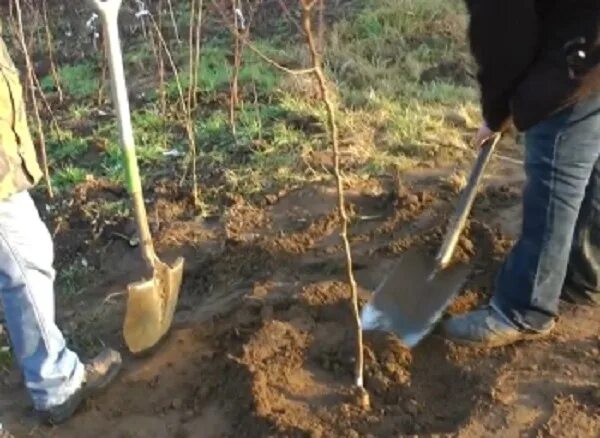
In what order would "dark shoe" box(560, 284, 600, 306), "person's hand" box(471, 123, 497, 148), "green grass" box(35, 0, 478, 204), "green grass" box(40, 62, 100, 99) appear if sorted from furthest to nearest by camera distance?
1. "green grass" box(40, 62, 100, 99)
2. "green grass" box(35, 0, 478, 204)
3. "dark shoe" box(560, 284, 600, 306)
4. "person's hand" box(471, 123, 497, 148)

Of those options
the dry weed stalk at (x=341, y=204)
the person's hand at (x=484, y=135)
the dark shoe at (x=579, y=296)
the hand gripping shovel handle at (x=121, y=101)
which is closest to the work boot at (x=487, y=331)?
the dark shoe at (x=579, y=296)

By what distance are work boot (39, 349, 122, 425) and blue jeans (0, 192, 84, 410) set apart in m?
0.02

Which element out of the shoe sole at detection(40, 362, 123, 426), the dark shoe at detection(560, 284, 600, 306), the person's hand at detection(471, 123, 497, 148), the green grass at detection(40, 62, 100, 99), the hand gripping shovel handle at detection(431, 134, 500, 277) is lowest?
the green grass at detection(40, 62, 100, 99)

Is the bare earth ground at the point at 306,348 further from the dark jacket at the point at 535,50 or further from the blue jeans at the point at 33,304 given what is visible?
the dark jacket at the point at 535,50

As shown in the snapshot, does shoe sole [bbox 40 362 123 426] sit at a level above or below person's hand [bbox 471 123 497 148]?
below

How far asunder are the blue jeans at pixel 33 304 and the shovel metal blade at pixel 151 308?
21 cm

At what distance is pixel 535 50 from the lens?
3.00 m

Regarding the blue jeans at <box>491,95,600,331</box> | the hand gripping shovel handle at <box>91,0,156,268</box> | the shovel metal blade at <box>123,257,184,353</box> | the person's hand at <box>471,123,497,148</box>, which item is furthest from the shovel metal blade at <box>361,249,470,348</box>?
the hand gripping shovel handle at <box>91,0,156,268</box>

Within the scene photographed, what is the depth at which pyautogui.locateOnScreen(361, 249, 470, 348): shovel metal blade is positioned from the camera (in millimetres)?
3404

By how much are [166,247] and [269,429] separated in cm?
131

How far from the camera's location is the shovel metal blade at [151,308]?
11.3 ft

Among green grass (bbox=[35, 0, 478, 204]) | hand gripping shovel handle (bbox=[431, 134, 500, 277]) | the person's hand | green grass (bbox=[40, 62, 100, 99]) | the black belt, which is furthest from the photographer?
green grass (bbox=[40, 62, 100, 99])

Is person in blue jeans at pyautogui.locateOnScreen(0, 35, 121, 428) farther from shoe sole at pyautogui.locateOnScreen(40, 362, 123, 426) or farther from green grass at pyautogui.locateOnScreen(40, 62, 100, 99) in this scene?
green grass at pyautogui.locateOnScreen(40, 62, 100, 99)

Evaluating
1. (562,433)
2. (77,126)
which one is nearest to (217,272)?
(562,433)
